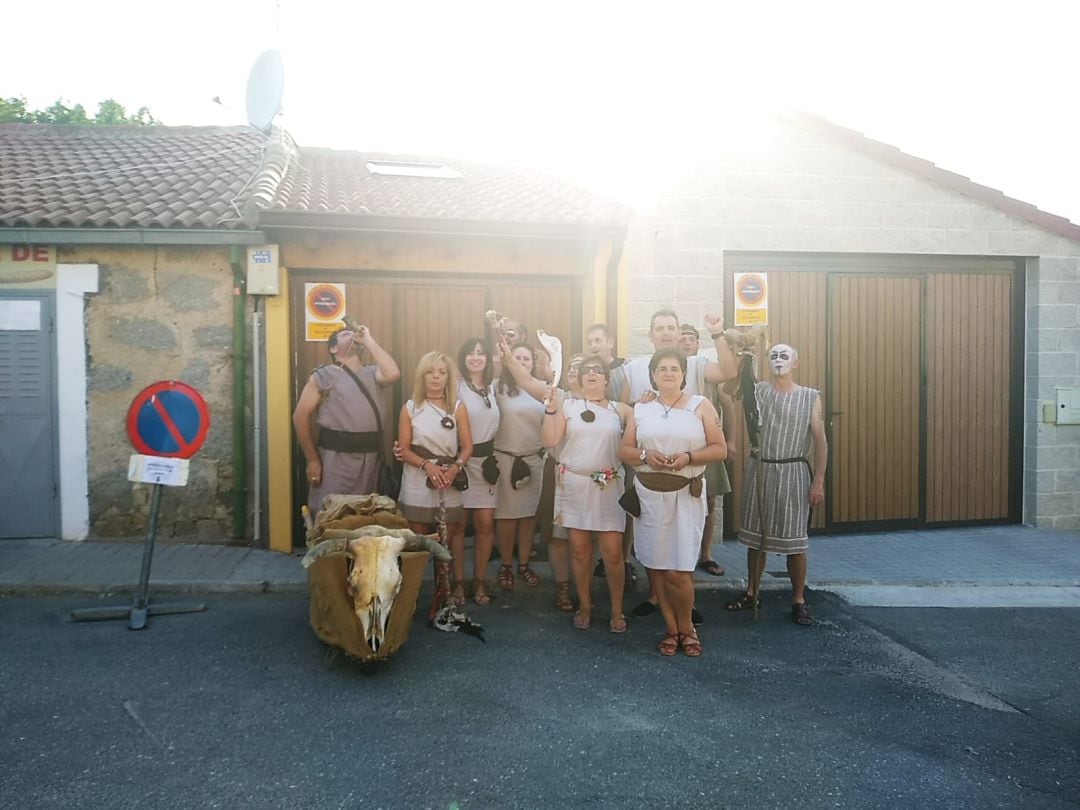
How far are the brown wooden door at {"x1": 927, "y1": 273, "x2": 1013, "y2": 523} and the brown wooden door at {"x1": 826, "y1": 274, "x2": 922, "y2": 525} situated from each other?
0.66 ft

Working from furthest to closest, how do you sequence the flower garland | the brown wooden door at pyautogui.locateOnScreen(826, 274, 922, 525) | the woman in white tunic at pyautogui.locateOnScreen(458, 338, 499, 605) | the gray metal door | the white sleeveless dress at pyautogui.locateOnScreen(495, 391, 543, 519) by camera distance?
1. the brown wooden door at pyautogui.locateOnScreen(826, 274, 922, 525)
2. the gray metal door
3. the white sleeveless dress at pyautogui.locateOnScreen(495, 391, 543, 519)
4. the woman in white tunic at pyautogui.locateOnScreen(458, 338, 499, 605)
5. the flower garland

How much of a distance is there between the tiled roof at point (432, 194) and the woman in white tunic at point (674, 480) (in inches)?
120

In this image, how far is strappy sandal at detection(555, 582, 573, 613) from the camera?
5.48 m

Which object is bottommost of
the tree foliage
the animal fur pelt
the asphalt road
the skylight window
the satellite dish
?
the asphalt road

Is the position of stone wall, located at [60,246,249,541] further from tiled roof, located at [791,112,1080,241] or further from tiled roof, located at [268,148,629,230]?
tiled roof, located at [791,112,1080,241]

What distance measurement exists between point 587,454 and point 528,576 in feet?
4.66

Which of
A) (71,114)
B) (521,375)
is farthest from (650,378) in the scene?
(71,114)

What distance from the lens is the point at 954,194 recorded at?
317 inches

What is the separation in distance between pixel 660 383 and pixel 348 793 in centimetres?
272

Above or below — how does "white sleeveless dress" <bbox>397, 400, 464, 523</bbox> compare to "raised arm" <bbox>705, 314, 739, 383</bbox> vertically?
below

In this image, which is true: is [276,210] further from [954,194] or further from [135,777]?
[954,194]

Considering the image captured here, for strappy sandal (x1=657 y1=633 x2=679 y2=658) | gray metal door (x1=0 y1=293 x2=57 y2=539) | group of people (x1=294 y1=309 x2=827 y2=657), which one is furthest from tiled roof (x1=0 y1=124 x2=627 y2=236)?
strappy sandal (x1=657 y1=633 x2=679 y2=658)

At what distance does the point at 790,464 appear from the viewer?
541 centimetres

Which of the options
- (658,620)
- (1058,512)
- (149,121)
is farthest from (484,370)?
(149,121)
